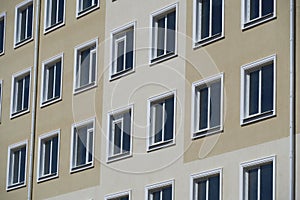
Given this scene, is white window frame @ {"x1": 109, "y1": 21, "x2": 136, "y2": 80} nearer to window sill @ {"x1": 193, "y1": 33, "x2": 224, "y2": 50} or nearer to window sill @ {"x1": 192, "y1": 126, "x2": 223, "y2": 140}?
window sill @ {"x1": 193, "y1": 33, "x2": 224, "y2": 50}

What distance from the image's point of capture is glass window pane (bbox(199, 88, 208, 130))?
39.3 m

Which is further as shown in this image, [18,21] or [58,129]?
[18,21]

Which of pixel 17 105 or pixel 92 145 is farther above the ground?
pixel 17 105

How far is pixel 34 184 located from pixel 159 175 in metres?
8.80

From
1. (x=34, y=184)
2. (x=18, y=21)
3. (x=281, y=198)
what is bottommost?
(x=281, y=198)

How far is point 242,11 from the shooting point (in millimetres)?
38219

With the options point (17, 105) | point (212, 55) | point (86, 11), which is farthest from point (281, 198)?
point (17, 105)

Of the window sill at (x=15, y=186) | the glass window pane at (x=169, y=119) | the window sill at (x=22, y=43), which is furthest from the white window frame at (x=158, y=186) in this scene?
the window sill at (x=22, y=43)

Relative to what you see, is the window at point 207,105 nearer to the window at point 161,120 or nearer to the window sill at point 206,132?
the window sill at point 206,132

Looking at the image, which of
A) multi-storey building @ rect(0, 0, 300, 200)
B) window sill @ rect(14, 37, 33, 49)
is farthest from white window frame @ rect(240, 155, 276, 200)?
window sill @ rect(14, 37, 33, 49)

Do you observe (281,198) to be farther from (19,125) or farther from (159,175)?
(19,125)

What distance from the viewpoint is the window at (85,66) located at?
45.5 metres

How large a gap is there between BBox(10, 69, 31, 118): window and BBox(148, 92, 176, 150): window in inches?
366

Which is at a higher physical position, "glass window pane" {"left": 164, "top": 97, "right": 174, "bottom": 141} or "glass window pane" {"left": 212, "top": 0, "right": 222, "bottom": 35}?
"glass window pane" {"left": 212, "top": 0, "right": 222, "bottom": 35}
